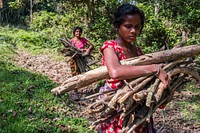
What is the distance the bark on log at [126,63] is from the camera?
1431 mm

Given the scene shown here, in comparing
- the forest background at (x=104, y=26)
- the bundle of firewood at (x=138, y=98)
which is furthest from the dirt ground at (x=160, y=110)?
the bundle of firewood at (x=138, y=98)

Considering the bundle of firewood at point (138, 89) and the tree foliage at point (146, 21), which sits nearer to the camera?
the bundle of firewood at point (138, 89)

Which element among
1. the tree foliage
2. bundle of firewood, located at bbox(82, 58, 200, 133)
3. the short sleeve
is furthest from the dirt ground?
the tree foliage

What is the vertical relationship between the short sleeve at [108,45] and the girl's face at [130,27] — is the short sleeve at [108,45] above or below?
below

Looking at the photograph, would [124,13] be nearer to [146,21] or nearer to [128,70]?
[128,70]

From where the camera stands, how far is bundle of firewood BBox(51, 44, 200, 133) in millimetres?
1425

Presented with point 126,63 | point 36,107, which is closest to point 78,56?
point 36,107

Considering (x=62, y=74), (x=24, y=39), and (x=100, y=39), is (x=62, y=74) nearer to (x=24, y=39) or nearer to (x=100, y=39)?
(x=100, y=39)

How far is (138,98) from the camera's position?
1385 millimetres

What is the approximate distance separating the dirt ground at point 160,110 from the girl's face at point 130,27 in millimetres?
778

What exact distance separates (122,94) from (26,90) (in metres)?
3.71

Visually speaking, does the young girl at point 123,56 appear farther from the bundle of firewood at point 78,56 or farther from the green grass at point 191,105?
the bundle of firewood at point 78,56

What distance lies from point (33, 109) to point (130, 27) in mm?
2884

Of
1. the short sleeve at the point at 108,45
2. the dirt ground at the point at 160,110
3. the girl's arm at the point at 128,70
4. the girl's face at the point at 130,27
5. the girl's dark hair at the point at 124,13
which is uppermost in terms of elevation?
the girl's dark hair at the point at 124,13
